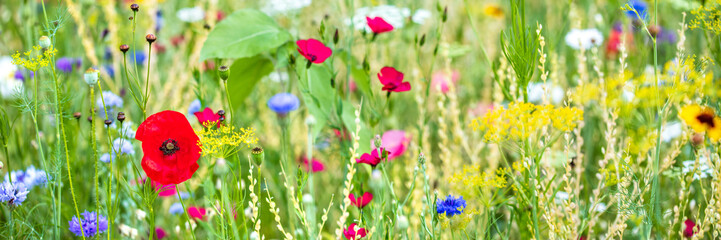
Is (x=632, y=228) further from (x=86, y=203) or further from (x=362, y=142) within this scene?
(x=86, y=203)

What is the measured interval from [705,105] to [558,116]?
0.94 feet

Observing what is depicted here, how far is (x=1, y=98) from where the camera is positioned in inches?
61.9

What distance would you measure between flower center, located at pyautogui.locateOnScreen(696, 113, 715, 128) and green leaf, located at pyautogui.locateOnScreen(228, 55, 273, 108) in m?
0.73

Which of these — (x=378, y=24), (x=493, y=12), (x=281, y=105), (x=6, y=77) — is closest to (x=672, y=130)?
(x=378, y=24)

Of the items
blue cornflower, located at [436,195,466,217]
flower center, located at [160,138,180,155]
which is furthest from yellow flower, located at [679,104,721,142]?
flower center, located at [160,138,180,155]

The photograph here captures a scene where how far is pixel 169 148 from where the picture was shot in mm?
839

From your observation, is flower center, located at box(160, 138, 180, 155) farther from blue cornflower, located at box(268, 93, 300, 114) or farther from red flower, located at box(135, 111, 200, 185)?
blue cornflower, located at box(268, 93, 300, 114)

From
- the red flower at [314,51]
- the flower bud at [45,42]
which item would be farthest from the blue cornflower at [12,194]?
the red flower at [314,51]

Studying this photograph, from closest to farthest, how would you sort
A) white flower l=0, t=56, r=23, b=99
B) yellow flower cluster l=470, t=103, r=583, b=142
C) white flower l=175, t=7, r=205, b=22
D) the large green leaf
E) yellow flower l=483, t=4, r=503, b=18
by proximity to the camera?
yellow flower cluster l=470, t=103, r=583, b=142 → the large green leaf → white flower l=0, t=56, r=23, b=99 → white flower l=175, t=7, r=205, b=22 → yellow flower l=483, t=4, r=503, b=18

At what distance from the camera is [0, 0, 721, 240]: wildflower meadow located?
32.2 inches

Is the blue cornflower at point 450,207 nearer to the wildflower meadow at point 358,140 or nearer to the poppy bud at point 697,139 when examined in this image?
the wildflower meadow at point 358,140

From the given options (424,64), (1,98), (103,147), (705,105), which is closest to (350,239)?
(705,105)

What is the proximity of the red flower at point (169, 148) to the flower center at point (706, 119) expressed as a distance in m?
0.69

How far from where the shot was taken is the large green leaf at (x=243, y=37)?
3.33ft
